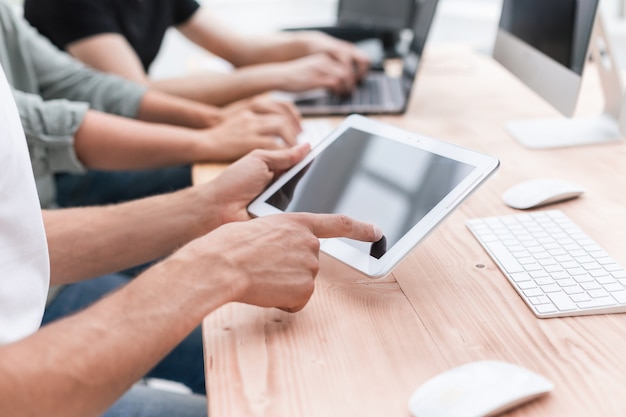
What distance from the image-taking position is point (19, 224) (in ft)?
2.23

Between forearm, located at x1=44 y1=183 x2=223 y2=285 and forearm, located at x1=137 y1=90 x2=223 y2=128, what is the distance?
0.42 meters

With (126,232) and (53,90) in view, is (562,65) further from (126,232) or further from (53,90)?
(53,90)

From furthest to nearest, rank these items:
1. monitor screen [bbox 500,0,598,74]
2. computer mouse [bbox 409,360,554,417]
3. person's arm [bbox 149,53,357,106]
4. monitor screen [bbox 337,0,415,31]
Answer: monitor screen [bbox 337,0,415,31]
person's arm [bbox 149,53,357,106]
monitor screen [bbox 500,0,598,74]
computer mouse [bbox 409,360,554,417]

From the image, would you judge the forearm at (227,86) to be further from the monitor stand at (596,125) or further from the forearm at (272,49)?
the monitor stand at (596,125)

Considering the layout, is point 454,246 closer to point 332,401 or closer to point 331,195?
point 331,195

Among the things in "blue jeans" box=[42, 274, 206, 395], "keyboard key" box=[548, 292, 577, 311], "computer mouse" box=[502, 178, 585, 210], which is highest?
"keyboard key" box=[548, 292, 577, 311]

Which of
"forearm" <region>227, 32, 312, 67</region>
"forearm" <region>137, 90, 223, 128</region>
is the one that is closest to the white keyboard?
"forearm" <region>137, 90, 223, 128</region>

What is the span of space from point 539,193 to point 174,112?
30.1 inches

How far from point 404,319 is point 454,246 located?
181mm

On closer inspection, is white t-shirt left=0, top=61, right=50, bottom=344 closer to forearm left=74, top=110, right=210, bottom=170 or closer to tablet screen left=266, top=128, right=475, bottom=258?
tablet screen left=266, top=128, right=475, bottom=258

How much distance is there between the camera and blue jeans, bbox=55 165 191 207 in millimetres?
1494

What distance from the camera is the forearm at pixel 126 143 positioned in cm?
120

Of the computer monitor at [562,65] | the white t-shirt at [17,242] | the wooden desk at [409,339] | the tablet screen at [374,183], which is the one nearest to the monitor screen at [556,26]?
the computer monitor at [562,65]

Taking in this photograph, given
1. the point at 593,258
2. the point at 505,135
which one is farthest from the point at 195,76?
the point at 593,258
